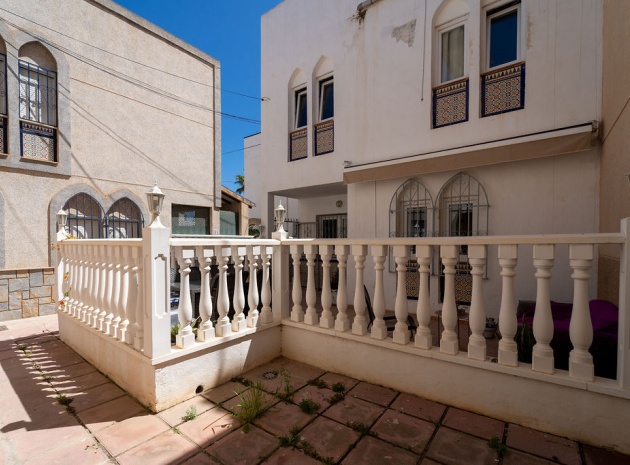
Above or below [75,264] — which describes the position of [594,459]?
below

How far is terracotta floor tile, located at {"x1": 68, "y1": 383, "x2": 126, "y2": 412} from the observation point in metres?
2.53

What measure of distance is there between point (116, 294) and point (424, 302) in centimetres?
297

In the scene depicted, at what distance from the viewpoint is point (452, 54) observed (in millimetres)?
6004

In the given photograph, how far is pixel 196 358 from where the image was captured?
8.82 ft

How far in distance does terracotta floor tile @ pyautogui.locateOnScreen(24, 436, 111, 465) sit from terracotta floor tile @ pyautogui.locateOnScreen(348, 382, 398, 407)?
186cm

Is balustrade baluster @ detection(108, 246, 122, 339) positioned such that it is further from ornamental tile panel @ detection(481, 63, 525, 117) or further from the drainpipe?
the drainpipe

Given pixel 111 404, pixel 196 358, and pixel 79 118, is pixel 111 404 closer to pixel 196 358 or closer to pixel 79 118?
pixel 196 358

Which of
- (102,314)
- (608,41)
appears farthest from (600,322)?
(102,314)

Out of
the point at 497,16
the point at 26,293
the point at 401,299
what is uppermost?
the point at 497,16

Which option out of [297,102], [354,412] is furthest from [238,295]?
[297,102]

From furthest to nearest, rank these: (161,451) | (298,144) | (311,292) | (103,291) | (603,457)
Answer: (298,144) < (311,292) < (103,291) < (161,451) < (603,457)

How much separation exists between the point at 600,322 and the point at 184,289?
3859mm

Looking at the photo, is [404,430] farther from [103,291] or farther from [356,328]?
[103,291]

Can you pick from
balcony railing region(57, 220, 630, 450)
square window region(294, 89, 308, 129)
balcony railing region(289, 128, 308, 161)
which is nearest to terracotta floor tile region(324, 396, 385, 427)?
balcony railing region(57, 220, 630, 450)
